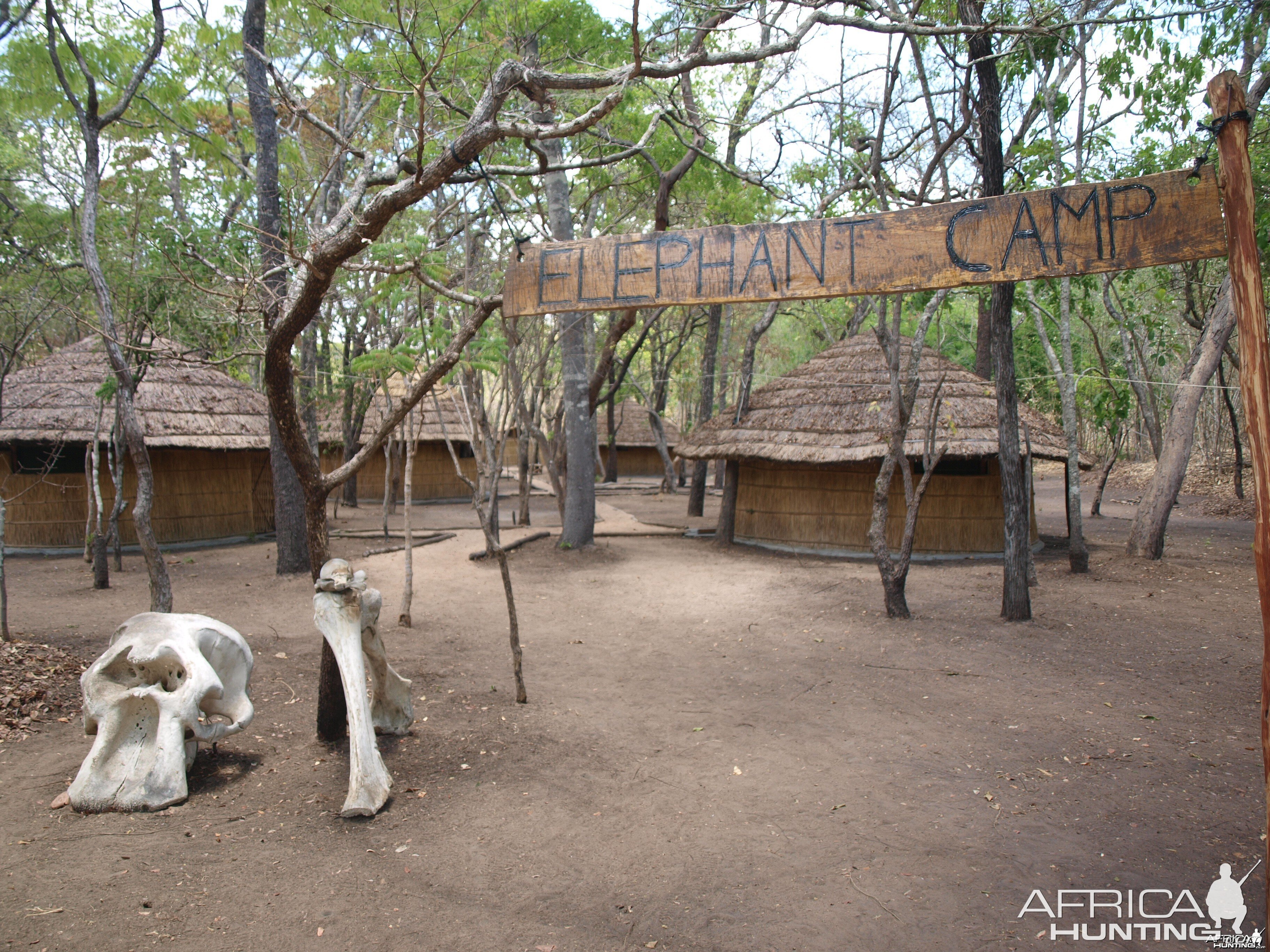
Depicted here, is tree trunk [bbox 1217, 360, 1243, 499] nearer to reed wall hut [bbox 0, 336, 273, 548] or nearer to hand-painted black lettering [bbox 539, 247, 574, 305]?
hand-painted black lettering [bbox 539, 247, 574, 305]

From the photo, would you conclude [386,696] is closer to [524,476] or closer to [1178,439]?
[1178,439]

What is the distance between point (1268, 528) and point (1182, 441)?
8.74 metres

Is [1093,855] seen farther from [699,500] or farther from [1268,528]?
[699,500]

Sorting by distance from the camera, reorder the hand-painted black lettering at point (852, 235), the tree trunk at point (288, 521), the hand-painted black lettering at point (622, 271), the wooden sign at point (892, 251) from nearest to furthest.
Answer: the wooden sign at point (892, 251), the hand-painted black lettering at point (852, 235), the hand-painted black lettering at point (622, 271), the tree trunk at point (288, 521)

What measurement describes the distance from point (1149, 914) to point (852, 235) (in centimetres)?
280

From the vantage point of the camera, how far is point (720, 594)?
891 centimetres

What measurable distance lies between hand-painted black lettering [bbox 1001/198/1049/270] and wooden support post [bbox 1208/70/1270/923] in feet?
1.89

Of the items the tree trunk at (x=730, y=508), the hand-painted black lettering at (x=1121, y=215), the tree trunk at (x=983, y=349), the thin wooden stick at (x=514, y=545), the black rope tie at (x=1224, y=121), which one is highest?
the tree trunk at (x=983, y=349)

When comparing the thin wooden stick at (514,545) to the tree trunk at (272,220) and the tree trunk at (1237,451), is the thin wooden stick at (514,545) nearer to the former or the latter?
the tree trunk at (272,220)

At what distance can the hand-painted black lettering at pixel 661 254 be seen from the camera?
10.8 ft

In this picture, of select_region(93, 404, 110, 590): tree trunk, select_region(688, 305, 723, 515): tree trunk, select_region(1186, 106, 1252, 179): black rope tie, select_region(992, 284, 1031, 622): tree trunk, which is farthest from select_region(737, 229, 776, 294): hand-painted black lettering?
select_region(688, 305, 723, 515): tree trunk

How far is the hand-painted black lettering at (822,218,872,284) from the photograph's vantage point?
3.10 metres

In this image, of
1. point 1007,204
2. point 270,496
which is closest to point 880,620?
point 1007,204

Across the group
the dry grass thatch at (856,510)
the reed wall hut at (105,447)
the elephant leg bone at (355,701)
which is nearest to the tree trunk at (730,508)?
the dry grass thatch at (856,510)
